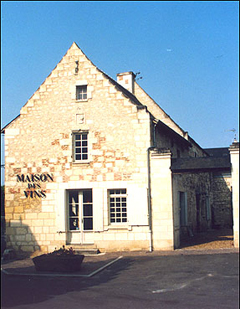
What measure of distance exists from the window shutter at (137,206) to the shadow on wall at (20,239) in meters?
3.96

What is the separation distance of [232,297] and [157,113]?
16.8 metres

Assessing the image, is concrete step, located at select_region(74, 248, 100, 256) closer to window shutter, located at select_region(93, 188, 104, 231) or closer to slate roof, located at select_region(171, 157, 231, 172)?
window shutter, located at select_region(93, 188, 104, 231)

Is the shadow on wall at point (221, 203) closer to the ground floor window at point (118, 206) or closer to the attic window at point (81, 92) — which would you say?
the ground floor window at point (118, 206)

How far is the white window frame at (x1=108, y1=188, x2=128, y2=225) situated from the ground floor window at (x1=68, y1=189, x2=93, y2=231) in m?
0.81

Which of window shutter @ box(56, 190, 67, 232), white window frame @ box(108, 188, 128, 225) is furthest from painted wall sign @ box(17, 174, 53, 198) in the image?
white window frame @ box(108, 188, 128, 225)

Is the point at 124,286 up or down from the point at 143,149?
down

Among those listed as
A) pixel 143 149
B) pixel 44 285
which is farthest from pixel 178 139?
pixel 44 285

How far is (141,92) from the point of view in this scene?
25.5 metres

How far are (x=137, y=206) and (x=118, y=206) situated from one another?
0.84 metres

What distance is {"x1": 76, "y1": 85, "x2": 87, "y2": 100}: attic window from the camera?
18.2 m

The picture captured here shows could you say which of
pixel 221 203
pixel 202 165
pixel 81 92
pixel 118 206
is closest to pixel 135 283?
pixel 118 206

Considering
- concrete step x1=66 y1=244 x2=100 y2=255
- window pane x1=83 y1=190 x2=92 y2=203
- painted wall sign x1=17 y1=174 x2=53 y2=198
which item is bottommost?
concrete step x1=66 y1=244 x2=100 y2=255

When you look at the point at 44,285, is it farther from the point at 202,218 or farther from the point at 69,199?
the point at 202,218

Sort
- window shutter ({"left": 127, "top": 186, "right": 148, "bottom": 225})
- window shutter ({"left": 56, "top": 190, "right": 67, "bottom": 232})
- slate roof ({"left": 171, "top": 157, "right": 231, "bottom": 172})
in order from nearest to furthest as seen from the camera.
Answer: slate roof ({"left": 171, "top": 157, "right": 231, "bottom": 172}) → window shutter ({"left": 127, "top": 186, "right": 148, "bottom": 225}) → window shutter ({"left": 56, "top": 190, "right": 67, "bottom": 232})
